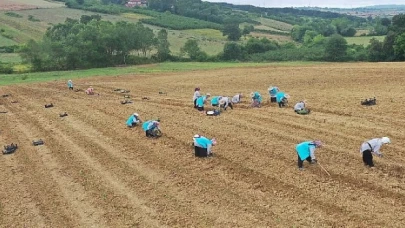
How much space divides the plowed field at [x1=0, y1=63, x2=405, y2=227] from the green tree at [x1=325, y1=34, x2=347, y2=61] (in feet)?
113

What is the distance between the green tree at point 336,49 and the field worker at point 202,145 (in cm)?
5100

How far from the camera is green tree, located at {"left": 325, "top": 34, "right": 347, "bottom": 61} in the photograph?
65.2 metres

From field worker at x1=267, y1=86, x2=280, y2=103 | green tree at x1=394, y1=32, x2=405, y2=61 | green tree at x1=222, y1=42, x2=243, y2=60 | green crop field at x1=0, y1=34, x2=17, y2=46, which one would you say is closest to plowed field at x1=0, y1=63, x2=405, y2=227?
field worker at x1=267, y1=86, x2=280, y2=103

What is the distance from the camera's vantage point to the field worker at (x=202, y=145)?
61.5 ft

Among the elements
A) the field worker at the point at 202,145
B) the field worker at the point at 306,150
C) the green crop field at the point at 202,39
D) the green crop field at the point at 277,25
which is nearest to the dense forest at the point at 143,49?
the green crop field at the point at 202,39

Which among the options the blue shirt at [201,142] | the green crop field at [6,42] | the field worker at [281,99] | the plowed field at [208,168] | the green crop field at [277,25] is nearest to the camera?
the plowed field at [208,168]

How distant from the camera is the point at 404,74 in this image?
3484 centimetres

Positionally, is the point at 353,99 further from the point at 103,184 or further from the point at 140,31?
the point at 140,31

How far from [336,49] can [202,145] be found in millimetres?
52128

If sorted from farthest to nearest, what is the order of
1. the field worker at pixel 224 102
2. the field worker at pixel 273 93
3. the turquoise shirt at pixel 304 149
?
the field worker at pixel 273 93, the field worker at pixel 224 102, the turquoise shirt at pixel 304 149

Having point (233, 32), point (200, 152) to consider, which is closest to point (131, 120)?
point (200, 152)

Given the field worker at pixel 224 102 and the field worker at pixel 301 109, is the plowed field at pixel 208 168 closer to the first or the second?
the field worker at pixel 301 109

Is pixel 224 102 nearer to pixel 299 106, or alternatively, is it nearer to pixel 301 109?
pixel 299 106

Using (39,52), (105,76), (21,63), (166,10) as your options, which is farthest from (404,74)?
(166,10)
